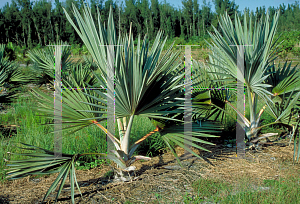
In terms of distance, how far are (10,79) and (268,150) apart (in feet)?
17.7

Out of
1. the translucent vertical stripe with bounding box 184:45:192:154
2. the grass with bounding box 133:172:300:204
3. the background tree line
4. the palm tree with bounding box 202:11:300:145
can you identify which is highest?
the background tree line

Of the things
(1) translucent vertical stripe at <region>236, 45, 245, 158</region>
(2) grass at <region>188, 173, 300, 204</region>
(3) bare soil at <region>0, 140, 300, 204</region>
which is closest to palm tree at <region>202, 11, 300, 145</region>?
(1) translucent vertical stripe at <region>236, 45, 245, 158</region>

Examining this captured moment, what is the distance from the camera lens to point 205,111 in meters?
3.91

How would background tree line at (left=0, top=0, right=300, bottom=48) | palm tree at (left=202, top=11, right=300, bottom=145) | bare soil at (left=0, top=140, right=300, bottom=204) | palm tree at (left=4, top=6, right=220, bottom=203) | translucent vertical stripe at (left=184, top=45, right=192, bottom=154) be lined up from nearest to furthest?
palm tree at (left=4, top=6, right=220, bottom=203), bare soil at (left=0, top=140, right=300, bottom=204), translucent vertical stripe at (left=184, top=45, right=192, bottom=154), palm tree at (left=202, top=11, right=300, bottom=145), background tree line at (left=0, top=0, right=300, bottom=48)

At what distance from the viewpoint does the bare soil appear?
2.59 m

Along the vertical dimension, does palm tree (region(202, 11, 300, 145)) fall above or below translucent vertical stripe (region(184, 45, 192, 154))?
above

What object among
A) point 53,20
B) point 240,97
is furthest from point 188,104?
point 53,20

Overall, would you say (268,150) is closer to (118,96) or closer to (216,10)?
(118,96)

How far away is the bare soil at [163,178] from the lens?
259 cm

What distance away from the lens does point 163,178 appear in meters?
2.99

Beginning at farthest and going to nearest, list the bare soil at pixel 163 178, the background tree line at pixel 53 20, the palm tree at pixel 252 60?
the background tree line at pixel 53 20 → the palm tree at pixel 252 60 → the bare soil at pixel 163 178

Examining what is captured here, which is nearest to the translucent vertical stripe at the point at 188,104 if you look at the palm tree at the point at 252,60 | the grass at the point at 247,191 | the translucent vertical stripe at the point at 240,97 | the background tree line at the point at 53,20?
the palm tree at the point at 252,60

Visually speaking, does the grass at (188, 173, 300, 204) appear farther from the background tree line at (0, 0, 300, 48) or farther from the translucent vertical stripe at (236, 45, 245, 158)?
the background tree line at (0, 0, 300, 48)

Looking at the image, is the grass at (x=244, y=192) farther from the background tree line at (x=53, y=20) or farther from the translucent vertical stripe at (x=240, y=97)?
the background tree line at (x=53, y=20)
